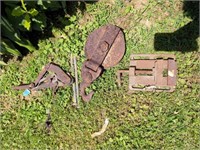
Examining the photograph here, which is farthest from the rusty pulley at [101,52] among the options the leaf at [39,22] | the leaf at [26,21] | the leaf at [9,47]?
the leaf at [26,21]

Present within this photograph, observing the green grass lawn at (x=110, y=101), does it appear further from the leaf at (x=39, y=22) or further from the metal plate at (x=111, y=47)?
the leaf at (x=39, y=22)

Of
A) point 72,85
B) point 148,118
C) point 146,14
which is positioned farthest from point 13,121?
point 146,14

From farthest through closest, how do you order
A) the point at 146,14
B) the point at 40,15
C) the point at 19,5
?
the point at 146,14 < the point at 40,15 < the point at 19,5

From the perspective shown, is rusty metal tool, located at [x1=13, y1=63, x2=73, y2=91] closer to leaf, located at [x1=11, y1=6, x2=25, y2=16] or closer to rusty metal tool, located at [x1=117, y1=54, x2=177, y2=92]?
rusty metal tool, located at [x1=117, y1=54, x2=177, y2=92]

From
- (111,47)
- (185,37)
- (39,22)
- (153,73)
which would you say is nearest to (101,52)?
(111,47)

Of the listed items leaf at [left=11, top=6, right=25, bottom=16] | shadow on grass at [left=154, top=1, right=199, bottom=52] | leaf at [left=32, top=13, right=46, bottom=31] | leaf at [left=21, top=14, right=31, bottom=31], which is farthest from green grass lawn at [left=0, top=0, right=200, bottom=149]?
leaf at [left=11, top=6, right=25, bottom=16]

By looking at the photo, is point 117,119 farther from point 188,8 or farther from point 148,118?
point 188,8

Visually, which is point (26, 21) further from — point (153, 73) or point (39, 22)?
point (153, 73)
